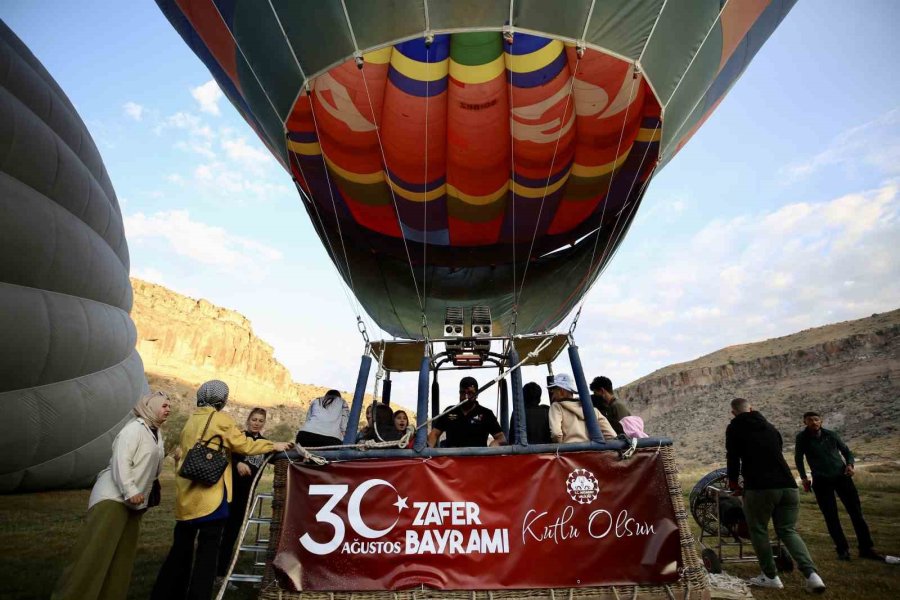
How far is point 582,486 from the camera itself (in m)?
2.97

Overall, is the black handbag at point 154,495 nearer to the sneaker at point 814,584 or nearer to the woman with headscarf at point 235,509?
the woman with headscarf at point 235,509

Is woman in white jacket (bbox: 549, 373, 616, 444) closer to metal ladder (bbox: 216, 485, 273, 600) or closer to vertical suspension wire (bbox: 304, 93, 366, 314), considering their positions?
metal ladder (bbox: 216, 485, 273, 600)

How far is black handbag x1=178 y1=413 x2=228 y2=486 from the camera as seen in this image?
2.95 metres

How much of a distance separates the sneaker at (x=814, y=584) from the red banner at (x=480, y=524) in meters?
1.59

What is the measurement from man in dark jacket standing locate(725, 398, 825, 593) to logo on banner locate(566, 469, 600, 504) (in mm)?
1767

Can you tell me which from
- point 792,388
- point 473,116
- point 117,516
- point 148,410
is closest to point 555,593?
point 117,516

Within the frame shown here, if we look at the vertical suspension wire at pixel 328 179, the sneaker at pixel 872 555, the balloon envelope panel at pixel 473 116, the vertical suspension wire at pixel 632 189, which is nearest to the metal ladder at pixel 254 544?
the vertical suspension wire at pixel 328 179

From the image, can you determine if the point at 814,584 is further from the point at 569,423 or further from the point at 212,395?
the point at 212,395

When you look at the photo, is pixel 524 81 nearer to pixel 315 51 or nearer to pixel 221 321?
pixel 315 51

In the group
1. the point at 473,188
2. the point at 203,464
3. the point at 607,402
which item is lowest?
the point at 203,464

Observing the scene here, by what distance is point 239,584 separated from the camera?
421 cm

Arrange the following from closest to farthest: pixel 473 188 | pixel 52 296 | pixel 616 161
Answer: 1. pixel 616 161
2. pixel 473 188
3. pixel 52 296

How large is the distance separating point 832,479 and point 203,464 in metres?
5.60

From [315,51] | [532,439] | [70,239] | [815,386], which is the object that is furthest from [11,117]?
[815,386]
